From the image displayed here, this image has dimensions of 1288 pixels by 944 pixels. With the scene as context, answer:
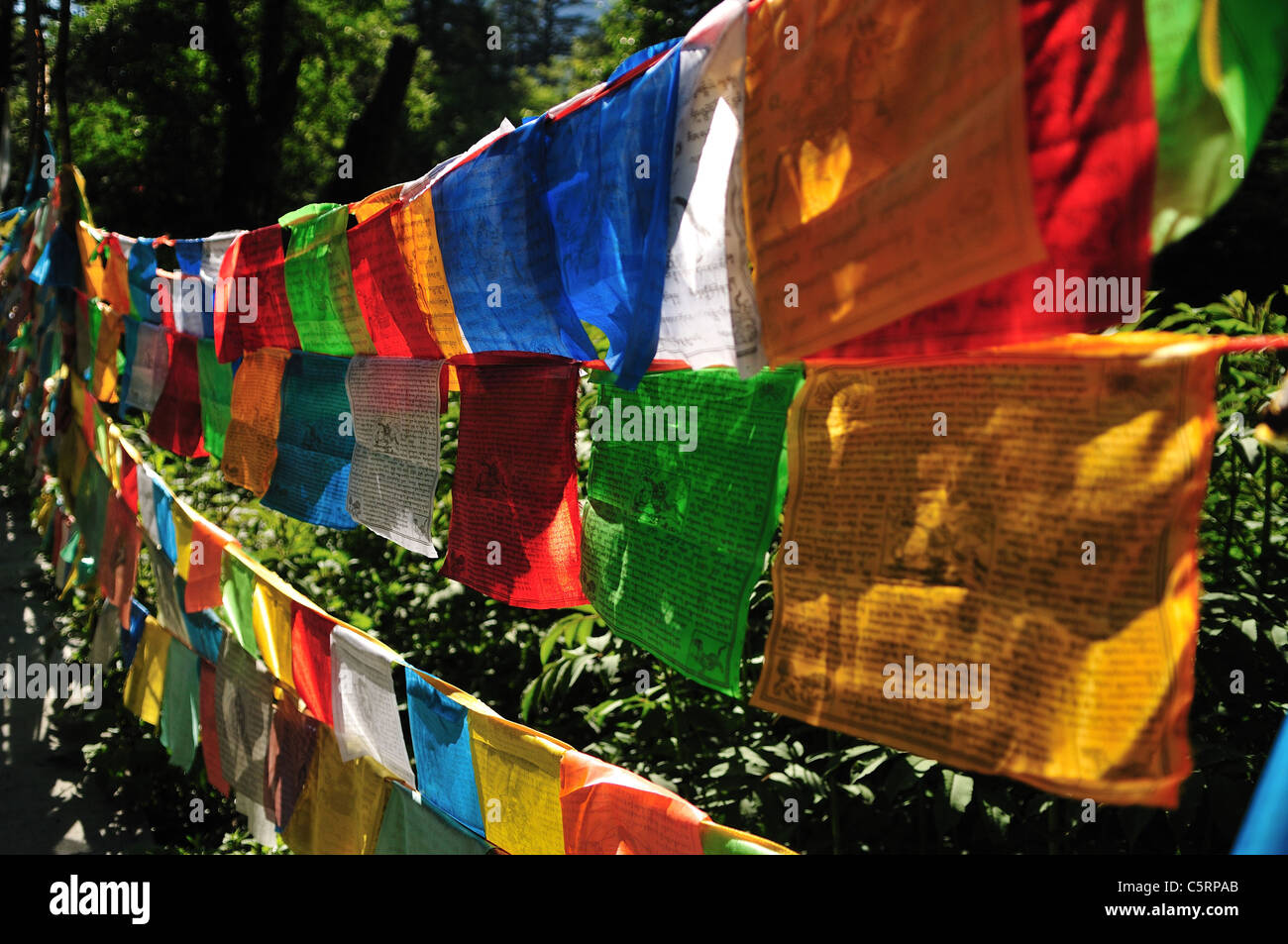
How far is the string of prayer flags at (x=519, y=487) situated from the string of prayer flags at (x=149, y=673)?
218cm

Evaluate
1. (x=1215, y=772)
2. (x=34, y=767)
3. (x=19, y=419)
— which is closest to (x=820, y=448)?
(x=1215, y=772)

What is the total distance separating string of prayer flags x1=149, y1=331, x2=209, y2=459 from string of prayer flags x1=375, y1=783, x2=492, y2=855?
2.01 metres

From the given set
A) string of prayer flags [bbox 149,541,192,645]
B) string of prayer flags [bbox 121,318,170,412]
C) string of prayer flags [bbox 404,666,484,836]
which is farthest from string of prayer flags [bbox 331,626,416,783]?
string of prayer flags [bbox 121,318,170,412]

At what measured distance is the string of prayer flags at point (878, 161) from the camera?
101 cm

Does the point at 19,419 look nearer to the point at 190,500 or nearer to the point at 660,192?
the point at 190,500

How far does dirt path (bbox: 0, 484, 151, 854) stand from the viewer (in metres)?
4.51

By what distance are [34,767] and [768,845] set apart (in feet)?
16.3

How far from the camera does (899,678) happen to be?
114 centimetres

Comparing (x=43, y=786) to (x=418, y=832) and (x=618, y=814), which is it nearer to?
(x=418, y=832)

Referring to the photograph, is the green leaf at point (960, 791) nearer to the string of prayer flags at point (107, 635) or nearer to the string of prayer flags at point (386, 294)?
the string of prayer flags at point (386, 294)

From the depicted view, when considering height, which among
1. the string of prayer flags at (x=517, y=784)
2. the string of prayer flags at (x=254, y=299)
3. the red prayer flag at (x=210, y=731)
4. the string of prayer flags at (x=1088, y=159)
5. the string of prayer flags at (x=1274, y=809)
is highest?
the string of prayer flags at (x=254, y=299)

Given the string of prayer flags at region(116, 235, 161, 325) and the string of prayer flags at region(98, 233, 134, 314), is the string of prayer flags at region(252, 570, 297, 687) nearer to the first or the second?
the string of prayer flags at region(116, 235, 161, 325)

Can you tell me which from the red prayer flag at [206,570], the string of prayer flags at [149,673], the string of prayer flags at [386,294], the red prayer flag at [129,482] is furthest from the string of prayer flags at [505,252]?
the red prayer flag at [129,482]

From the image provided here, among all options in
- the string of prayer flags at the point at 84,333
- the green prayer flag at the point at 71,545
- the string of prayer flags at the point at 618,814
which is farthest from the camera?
the green prayer flag at the point at 71,545
